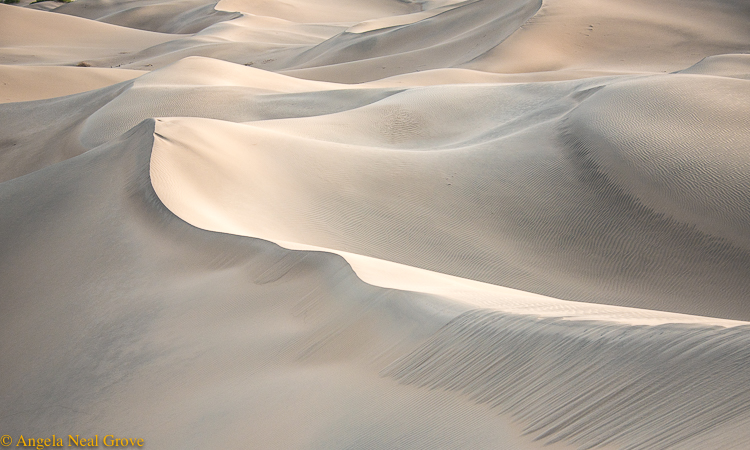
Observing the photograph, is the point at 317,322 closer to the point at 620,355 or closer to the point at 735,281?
the point at 620,355

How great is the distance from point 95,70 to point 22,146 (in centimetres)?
440

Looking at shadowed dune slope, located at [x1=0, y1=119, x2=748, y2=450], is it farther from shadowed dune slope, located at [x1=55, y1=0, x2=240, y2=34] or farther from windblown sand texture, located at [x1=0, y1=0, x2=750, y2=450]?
shadowed dune slope, located at [x1=55, y1=0, x2=240, y2=34]

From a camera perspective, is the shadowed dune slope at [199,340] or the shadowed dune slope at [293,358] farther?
the shadowed dune slope at [199,340]

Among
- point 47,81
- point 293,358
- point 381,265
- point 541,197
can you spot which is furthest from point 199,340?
point 47,81

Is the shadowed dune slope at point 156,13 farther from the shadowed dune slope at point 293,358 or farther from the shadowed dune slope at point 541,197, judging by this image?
the shadowed dune slope at point 293,358

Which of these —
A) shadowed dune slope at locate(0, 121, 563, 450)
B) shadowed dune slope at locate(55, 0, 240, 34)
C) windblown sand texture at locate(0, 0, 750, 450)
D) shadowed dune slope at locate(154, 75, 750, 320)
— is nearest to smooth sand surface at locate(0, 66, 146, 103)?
windblown sand texture at locate(0, 0, 750, 450)

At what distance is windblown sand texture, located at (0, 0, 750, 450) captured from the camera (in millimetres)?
1844

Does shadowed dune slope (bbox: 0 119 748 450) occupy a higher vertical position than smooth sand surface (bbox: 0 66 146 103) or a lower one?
higher

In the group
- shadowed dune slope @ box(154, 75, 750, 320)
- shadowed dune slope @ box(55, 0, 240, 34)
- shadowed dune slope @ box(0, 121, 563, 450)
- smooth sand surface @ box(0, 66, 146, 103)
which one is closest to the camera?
shadowed dune slope @ box(0, 121, 563, 450)

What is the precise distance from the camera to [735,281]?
4211 mm

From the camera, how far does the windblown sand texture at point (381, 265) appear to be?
184 centimetres

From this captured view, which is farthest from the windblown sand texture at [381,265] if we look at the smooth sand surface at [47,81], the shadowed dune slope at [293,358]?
the smooth sand surface at [47,81]

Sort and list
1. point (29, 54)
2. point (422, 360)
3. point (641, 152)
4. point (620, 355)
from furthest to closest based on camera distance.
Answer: point (29, 54)
point (641, 152)
point (422, 360)
point (620, 355)

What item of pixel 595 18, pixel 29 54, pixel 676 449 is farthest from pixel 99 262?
pixel 29 54
